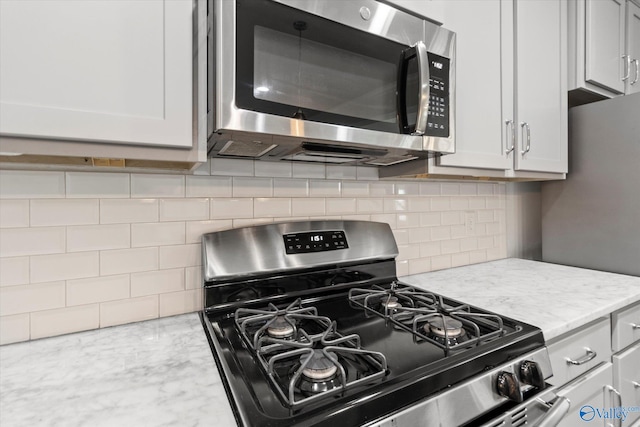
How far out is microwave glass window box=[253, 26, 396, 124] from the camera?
2.64 ft

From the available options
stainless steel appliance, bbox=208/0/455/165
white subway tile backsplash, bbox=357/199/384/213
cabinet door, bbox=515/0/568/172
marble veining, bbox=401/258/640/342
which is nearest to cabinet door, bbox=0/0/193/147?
stainless steel appliance, bbox=208/0/455/165

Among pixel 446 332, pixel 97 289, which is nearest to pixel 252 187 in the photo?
pixel 97 289

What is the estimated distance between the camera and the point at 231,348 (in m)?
0.78

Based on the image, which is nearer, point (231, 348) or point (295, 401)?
point (295, 401)

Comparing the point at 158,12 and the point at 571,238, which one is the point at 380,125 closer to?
the point at 158,12

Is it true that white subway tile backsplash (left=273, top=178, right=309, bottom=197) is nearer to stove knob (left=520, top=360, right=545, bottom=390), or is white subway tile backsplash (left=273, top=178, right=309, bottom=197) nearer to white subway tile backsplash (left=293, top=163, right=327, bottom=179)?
white subway tile backsplash (left=293, top=163, right=327, bottom=179)

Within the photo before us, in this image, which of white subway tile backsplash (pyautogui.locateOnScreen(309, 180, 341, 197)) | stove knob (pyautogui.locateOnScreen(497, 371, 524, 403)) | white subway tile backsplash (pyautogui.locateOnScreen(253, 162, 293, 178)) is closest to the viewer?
stove knob (pyautogui.locateOnScreen(497, 371, 524, 403))

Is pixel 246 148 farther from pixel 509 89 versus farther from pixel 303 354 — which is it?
pixel 509 89

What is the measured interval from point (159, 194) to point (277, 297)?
49cm

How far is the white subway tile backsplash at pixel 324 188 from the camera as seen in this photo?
1284mm

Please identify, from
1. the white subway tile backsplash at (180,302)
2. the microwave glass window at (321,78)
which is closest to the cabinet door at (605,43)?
the microwave glass window at (321,78)

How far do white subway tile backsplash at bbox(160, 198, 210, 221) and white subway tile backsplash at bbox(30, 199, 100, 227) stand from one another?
0.17m

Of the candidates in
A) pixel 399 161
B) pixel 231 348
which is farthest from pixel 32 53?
pixel 399 161

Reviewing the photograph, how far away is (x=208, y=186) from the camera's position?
1086mm
